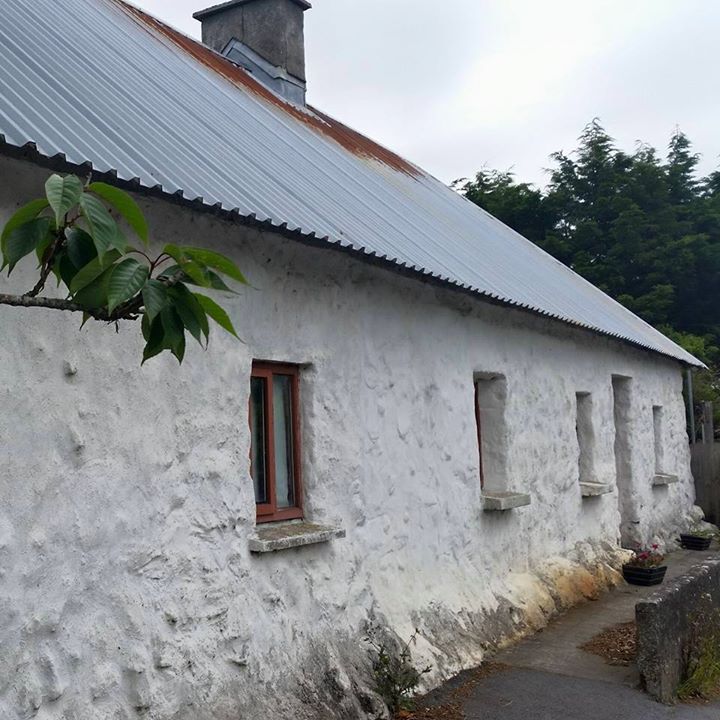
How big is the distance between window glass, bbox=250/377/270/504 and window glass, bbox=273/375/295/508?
0.12m

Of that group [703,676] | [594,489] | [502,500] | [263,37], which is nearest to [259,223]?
[502,500]

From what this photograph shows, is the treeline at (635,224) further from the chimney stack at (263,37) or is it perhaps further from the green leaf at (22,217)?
the green leaf at (22,217)

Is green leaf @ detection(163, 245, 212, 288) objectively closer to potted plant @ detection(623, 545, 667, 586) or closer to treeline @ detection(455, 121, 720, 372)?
potted plant @ detection(623, 545, 667, 586)

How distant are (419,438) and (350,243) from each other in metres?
1.90

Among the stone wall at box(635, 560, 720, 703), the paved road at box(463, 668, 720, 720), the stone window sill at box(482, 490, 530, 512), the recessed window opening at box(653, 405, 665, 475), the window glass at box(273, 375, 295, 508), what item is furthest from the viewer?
the recessed window opening at box(653, 405, 665, 475)

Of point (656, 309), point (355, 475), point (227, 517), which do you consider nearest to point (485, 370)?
point (355, 475)

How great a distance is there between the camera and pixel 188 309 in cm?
225

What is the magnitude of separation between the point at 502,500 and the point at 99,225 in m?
6.10

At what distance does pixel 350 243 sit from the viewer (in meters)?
5.56

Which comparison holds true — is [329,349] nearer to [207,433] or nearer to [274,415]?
[274,415]

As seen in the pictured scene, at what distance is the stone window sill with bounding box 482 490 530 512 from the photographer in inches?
304

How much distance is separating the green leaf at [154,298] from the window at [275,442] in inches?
126

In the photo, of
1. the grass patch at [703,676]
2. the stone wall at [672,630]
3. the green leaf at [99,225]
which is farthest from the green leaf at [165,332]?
the grass patch at [703,676]

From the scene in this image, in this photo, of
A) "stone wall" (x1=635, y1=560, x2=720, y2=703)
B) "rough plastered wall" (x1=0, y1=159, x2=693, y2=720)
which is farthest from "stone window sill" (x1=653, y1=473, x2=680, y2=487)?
"stone wall" (x1=635, y1=560, x2=720, y2=703)
